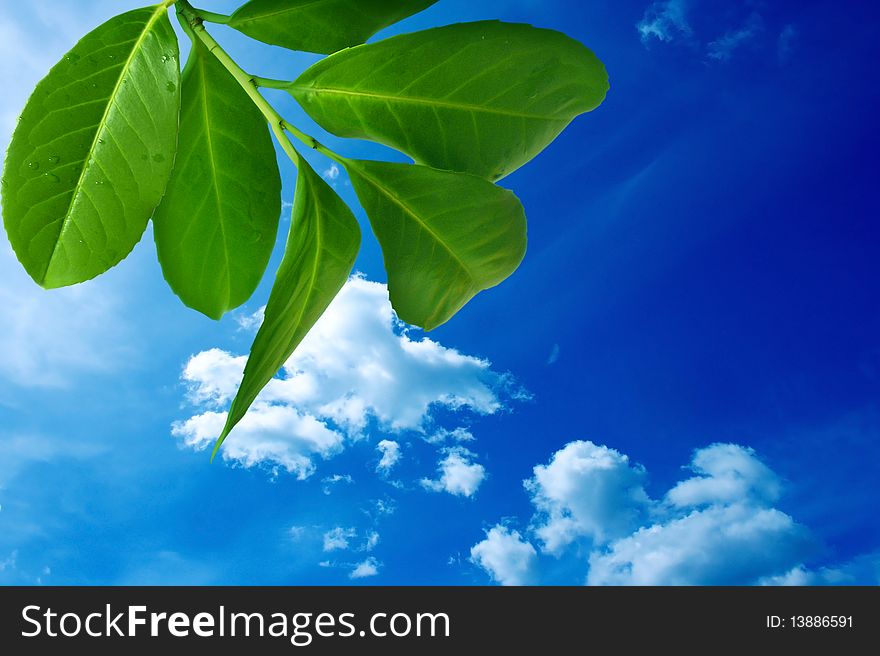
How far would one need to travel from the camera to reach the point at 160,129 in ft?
2.37

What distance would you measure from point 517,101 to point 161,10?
362mm

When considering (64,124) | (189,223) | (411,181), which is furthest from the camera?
(189,223)

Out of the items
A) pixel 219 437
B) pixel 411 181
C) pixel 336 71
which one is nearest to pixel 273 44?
pixel 336 71

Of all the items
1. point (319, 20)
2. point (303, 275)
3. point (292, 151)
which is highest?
point (319, 20)

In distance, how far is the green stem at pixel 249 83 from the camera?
77 cm

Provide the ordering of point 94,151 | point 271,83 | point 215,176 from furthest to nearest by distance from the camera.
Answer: point 215,176 → point 271,83 → point 94,151

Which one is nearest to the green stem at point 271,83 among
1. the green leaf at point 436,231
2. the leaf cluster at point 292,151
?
the leaf cluster at point 292,151

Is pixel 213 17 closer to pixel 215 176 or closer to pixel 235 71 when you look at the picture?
pixel 235 71

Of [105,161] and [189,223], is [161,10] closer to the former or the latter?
[105,161]

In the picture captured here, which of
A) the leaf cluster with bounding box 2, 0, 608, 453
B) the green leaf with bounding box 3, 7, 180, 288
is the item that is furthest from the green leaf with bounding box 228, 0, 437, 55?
the green leaf with bounding box 3, 7, 180, 288

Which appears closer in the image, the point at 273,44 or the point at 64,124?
the point at 64,124

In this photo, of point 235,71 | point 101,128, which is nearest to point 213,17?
point 235,71

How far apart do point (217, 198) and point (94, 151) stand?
0.75ft

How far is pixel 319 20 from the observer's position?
84 centimetres
